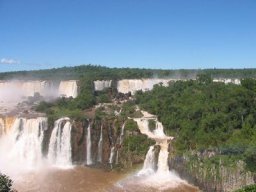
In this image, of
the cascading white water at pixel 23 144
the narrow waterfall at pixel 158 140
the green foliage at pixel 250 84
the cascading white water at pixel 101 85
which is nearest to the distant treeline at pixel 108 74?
the cascading white water at pixel 101 85

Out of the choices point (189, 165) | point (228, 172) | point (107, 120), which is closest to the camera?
point (228, 172)

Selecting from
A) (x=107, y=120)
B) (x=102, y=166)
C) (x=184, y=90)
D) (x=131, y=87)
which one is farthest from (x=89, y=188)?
(x=131, y=87)

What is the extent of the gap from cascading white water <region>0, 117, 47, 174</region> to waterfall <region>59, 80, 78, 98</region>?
57.0 ft

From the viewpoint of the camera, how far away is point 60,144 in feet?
126

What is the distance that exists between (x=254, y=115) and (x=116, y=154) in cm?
1182

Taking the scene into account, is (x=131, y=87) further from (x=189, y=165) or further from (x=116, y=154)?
(x=189, y=165)

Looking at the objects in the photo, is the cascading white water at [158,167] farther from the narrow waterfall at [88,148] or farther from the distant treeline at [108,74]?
the distant treeline at [108,74]

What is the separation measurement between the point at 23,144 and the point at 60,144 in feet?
11.0

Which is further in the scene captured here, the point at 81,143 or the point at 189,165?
the point at 81,143

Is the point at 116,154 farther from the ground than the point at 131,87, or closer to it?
closer to it

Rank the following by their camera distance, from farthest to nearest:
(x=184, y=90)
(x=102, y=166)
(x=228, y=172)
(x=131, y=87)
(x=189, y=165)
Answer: (x=131, y=87), (x=184, y=90), (x=102, y=166), (x=189, y=165), (x=228, y=172)

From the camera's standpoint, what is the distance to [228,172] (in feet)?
100

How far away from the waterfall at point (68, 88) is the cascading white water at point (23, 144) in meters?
17.4

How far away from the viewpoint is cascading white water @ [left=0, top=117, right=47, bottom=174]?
3791 centimetres
